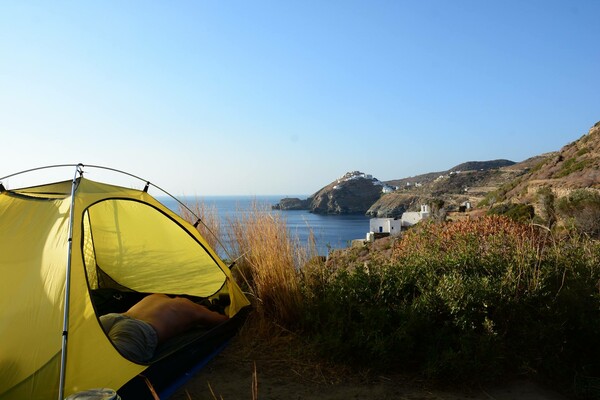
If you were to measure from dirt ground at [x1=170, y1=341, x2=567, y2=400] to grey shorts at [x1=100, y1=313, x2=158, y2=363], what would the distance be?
1.28 feet

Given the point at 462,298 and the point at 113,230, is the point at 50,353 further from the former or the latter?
the point at 462,298

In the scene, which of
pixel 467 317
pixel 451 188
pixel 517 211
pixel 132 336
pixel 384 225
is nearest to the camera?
pixel 132 336

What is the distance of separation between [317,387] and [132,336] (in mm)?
1402

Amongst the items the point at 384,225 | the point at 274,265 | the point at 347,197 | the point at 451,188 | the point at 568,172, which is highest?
the point at 568,172

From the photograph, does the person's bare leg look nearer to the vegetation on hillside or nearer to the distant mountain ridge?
the vegetation on hillside

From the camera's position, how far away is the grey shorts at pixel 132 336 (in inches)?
134

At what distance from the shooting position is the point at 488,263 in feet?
14.3

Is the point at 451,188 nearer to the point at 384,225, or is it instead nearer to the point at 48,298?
the point at 384,225

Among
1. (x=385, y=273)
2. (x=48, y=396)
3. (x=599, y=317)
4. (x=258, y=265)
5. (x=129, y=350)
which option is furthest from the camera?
(x=258, y=265)

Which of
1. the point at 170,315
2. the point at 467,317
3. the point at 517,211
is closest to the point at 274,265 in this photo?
the point at 170,315

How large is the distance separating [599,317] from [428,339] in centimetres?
132

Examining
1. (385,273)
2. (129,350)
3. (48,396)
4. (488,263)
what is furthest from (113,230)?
(488,263)

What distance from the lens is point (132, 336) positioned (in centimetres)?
349

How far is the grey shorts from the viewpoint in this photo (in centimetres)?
340
